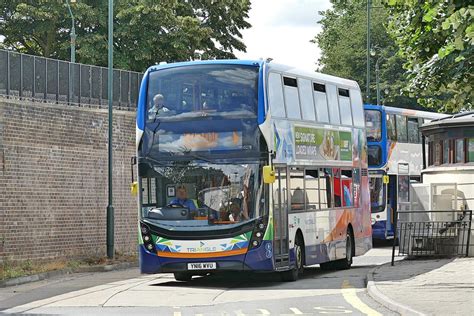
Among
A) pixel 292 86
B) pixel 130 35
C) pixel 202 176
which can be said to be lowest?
pixel 202 176

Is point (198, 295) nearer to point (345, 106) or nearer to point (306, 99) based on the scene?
point (306, 99)

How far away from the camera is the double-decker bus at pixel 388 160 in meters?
40.4

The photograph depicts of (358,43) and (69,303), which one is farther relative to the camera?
(358,43)

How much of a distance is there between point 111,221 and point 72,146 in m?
2.22

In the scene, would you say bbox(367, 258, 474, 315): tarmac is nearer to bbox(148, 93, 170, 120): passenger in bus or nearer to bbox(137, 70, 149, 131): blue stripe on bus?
bbox(148, 93, 170, 120): passenger in bus

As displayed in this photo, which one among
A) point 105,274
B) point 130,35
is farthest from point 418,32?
point 130,35

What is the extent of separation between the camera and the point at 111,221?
33.1 metres

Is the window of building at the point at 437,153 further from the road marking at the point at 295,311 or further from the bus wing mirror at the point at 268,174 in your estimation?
the road marking at the point at 295,311

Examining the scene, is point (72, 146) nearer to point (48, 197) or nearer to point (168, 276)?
point (48, 197)

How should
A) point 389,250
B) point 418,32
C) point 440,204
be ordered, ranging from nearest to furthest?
point 418,32 → point 440,204 → point 389,250

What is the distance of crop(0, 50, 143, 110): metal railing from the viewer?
3036 cm

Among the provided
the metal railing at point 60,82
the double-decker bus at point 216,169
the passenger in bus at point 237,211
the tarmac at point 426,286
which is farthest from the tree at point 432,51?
the metal railing at point 60,82

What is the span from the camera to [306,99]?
26.1m

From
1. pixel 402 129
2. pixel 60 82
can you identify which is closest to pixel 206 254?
pixel 60 82
